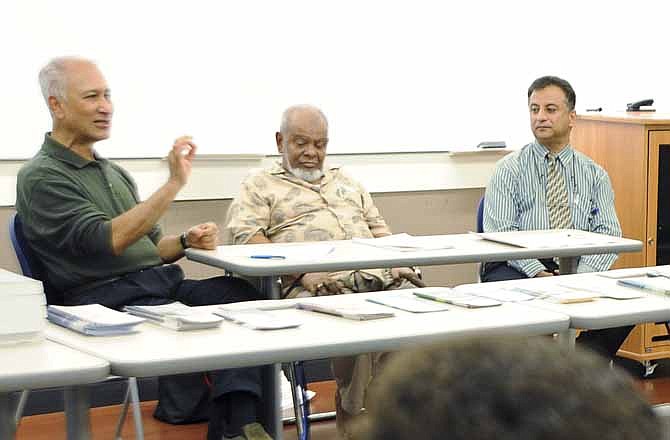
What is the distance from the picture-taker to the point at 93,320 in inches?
94.3

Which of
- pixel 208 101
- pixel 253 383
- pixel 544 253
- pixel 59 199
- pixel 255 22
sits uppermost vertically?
pixel 255 22

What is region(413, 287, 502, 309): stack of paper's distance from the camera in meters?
2.72

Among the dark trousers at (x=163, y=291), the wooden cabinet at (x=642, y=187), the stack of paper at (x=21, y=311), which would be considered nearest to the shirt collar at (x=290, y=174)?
the dark trousers at (x=163, y=291)

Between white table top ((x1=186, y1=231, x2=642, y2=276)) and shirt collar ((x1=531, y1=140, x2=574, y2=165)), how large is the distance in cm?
66

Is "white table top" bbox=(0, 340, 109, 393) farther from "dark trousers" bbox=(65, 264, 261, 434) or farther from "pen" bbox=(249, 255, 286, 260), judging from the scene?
"pen" bbox=(249, 255, 286, 260)

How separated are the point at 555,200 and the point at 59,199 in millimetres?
2134

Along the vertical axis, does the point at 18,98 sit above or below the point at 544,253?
above

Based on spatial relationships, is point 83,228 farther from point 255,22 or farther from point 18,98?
point 255,22

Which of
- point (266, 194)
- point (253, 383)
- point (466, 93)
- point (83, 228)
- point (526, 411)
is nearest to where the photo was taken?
point (526, 411)

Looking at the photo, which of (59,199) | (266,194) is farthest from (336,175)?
(59,199)

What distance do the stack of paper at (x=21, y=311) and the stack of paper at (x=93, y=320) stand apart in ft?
0.43

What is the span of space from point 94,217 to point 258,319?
45.4 inches

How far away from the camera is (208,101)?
4723 mm

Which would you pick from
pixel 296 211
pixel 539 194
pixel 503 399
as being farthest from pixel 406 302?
pixel 503 399
